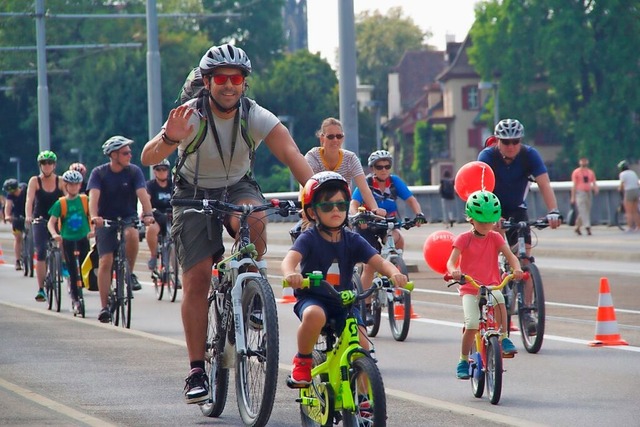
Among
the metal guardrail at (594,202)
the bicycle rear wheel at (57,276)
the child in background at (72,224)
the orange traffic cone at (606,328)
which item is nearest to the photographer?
the orange traffic cone at (606,328)

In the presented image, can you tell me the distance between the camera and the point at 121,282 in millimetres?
13617

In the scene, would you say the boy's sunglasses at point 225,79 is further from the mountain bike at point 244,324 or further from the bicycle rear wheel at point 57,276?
the bicycle rear wheel at point 57,276

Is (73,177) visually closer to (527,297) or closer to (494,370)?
(527,297)

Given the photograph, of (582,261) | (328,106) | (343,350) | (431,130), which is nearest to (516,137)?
(343,350)

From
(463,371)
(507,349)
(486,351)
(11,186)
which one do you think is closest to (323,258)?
(486,351)

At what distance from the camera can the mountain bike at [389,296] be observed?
12.0 metres

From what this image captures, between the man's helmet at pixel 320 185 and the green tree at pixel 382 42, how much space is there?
11597 centimetres

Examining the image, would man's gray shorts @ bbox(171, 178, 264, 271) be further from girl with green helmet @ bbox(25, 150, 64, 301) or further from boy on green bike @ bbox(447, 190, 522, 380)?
girl with green helmet @ bbox(25, 150, 64, 301)

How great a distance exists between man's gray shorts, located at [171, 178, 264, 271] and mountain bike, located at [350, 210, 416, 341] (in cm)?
414

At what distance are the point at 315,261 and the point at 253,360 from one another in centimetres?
56

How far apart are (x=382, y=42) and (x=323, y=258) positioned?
11853 centimetres

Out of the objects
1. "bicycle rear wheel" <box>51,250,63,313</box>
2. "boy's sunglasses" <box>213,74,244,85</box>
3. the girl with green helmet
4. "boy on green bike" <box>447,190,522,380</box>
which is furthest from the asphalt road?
"boy's sunglasses" <box>213,74,244,85</box>

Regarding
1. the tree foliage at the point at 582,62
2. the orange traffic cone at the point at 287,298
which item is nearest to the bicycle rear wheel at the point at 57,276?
the orange traffic cone at the point at 287,298

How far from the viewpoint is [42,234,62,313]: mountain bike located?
15773 mm
